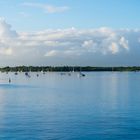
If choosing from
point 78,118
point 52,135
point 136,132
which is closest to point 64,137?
point 52,135

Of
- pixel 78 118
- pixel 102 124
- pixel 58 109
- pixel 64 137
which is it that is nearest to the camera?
pixel 64 137

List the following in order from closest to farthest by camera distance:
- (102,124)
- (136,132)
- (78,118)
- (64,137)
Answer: (64,137)
(136,132)
(102,124)
(78,118)

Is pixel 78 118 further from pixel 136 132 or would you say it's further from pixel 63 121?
pixel 136 132

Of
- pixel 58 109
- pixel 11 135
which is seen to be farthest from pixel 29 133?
pixel 58 109

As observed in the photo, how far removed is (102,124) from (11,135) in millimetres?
12404

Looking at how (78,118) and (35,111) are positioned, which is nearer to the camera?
(78,118)

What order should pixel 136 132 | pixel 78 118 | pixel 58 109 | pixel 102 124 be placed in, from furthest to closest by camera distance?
pixel 58 109, pixel 78 118, pixel 102 124, pixel 136 132

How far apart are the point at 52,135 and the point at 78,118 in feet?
42.9

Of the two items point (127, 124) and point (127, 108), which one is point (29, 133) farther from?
point (127, 108)

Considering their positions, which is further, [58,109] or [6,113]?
[58,109]

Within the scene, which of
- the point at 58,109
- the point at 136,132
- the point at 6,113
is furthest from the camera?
the point at 58,109

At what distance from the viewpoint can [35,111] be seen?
6519 centimetres

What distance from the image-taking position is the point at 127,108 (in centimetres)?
6994

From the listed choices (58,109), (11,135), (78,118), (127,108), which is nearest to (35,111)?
(58,109)
